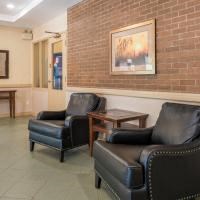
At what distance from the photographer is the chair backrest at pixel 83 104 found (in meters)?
3.67

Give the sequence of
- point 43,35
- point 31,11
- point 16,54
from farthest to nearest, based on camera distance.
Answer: point 16,54
point 43,35
point 31,11

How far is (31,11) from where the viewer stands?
512 cm

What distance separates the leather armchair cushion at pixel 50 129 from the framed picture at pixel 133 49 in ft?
3.75

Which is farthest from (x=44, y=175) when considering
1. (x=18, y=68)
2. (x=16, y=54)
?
(x=16, y=54)

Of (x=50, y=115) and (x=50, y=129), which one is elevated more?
(x=50, y=115)

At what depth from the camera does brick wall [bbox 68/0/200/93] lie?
2.63 m

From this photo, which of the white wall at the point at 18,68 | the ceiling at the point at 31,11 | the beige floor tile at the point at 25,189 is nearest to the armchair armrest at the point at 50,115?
the beige floor tile at the point at 25,189

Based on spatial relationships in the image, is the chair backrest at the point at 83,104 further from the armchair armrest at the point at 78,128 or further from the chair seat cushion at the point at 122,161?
the chair seat cushion at the point at 122,161

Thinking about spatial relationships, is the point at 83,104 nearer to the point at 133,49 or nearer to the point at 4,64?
the point at 133,49

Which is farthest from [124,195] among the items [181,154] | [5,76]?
[5,76]

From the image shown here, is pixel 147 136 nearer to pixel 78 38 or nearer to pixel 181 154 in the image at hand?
pixel 181 154

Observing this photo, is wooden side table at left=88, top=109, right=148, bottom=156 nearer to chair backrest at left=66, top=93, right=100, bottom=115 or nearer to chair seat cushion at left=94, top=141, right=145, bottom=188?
chair backrest at left=66, top=93, right=100, bottom=115

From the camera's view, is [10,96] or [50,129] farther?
[10,96]

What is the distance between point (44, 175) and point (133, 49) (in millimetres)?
1944
